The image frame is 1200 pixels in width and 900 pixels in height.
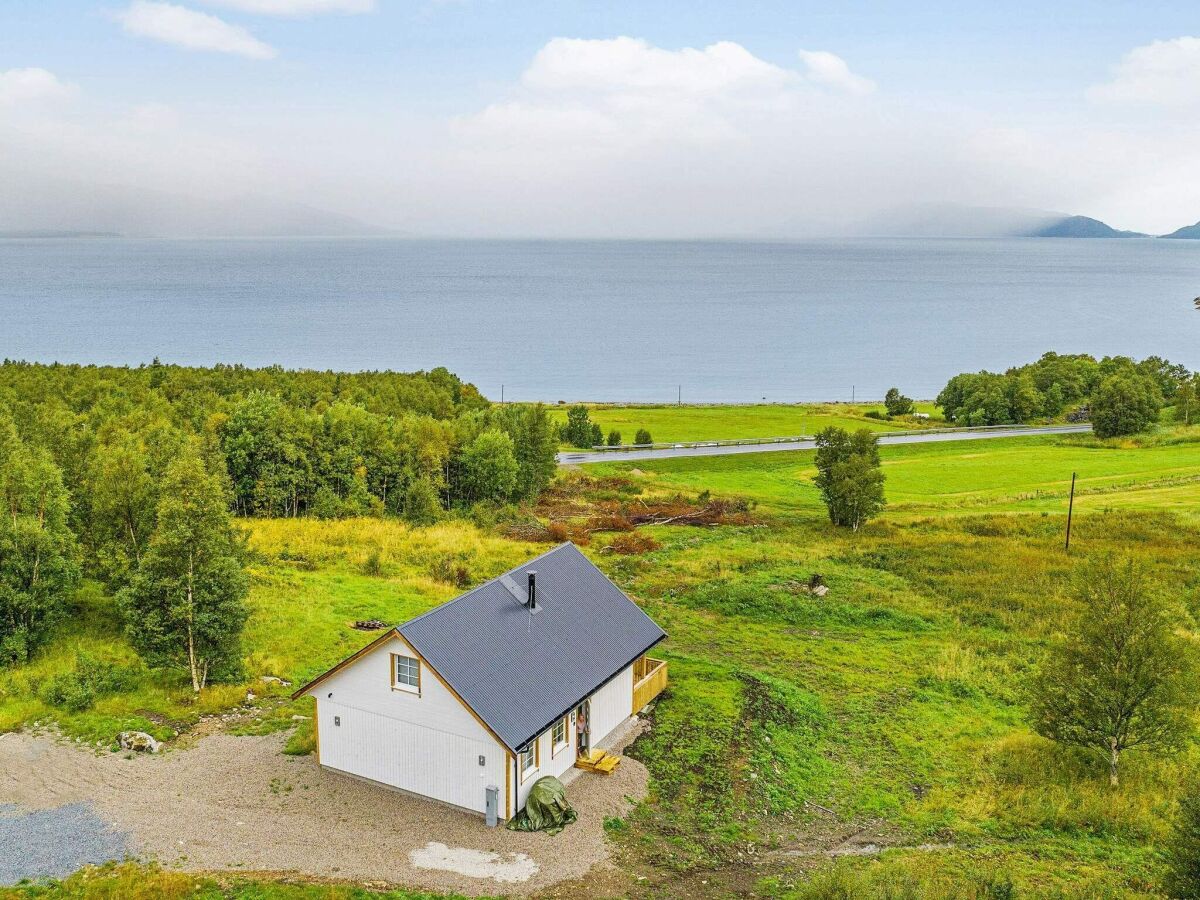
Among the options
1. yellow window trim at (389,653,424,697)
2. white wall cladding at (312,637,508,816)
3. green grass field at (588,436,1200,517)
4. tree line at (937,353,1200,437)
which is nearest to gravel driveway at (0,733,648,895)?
white wall cladding at (312,637,508,816)

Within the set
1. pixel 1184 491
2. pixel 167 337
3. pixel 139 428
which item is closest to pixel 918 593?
pixel 1184 491

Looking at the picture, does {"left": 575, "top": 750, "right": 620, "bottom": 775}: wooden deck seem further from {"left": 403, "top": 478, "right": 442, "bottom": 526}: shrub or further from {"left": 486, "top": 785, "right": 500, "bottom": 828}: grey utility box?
{"left": 403, "top": 478, "right": 442, "bottom": 526}: shrub

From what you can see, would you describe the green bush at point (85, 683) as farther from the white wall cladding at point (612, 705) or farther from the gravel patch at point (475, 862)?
the white wall cladding at point (612, 705)

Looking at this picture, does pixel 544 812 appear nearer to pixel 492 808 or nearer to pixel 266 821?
pixel 492 808

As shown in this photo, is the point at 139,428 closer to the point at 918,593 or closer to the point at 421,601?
the point at 421,601

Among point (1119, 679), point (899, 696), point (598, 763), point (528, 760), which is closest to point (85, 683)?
point (528, 760)

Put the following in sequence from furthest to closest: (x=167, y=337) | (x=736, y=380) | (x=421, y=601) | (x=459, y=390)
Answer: (x=167, y=337)
(x=736, y=380)
(x=459, y=390)
(x=421, y=601)

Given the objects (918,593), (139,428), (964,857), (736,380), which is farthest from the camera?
(736,380)

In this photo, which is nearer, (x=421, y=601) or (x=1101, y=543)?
(x=421, y=601)
